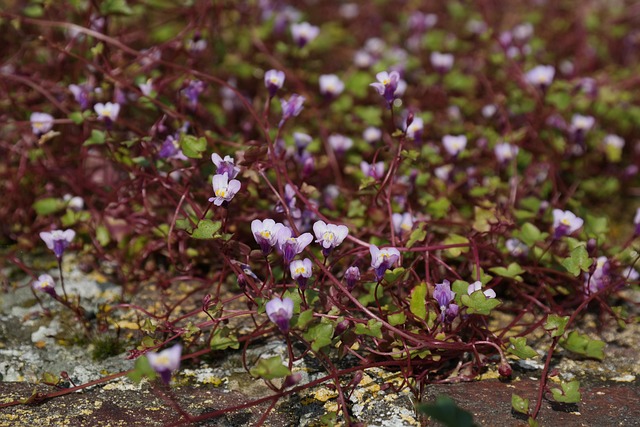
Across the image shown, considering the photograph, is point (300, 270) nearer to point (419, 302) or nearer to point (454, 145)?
point (419, 302)

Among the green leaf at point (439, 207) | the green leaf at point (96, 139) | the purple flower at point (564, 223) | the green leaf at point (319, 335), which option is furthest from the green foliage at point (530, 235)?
the green leaf at point (96, 139)

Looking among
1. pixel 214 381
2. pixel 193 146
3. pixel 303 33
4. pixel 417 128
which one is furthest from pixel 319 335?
pixel 303 33

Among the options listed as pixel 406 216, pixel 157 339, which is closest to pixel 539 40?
pixel 406 216

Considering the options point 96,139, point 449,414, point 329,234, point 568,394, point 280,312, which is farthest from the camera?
point 96,139

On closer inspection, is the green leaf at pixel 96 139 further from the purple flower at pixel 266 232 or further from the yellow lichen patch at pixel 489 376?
the yellow lichen patch at pixel 489 376

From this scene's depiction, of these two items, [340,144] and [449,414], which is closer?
[449,414]

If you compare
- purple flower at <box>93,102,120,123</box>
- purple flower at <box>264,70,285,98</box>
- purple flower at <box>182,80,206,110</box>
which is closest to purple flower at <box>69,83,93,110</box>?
purple flower at <box>93,102,120,123</box>

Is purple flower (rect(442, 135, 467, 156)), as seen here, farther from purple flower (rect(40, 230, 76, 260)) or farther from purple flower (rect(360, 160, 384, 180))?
purple flower (rect(40, 230, 76, 260))
